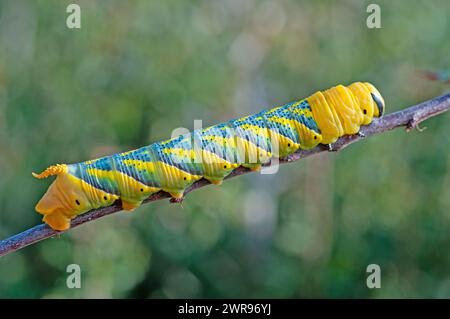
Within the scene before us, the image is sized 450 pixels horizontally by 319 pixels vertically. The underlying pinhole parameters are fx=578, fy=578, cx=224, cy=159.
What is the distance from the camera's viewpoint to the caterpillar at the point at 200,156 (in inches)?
119

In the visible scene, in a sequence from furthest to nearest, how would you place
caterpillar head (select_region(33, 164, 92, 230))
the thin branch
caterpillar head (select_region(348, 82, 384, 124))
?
caterpillar head (select_region(348, 82, 384, 124)), caterpillar head (select_region(33, 164, 92, 230)), the thin branch

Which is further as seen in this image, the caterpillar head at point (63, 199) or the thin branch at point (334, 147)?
the caterpillar head at point (63, 199)

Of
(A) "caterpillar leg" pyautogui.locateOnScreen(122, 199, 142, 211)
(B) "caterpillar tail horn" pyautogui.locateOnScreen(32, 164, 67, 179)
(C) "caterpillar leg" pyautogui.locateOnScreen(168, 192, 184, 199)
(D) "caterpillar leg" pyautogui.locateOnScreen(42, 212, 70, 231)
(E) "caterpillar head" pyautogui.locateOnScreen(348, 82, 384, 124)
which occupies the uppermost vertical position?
(E) "caterpillar head" pyautogui.locateOnScreen(348, 82, 384, 124)

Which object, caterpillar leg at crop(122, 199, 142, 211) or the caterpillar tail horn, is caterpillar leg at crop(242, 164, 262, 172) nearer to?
caterpillar leg at crop(122, 199, 142, 211)

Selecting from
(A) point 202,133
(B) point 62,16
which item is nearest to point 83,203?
(A) point 202,133

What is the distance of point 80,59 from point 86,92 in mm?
401

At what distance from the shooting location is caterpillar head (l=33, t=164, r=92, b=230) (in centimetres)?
292

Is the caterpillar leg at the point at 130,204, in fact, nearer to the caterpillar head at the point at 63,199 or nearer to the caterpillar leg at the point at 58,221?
the caterpillar head at the point at 63,199

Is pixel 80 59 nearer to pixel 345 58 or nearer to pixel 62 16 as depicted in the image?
pixel 62 16
